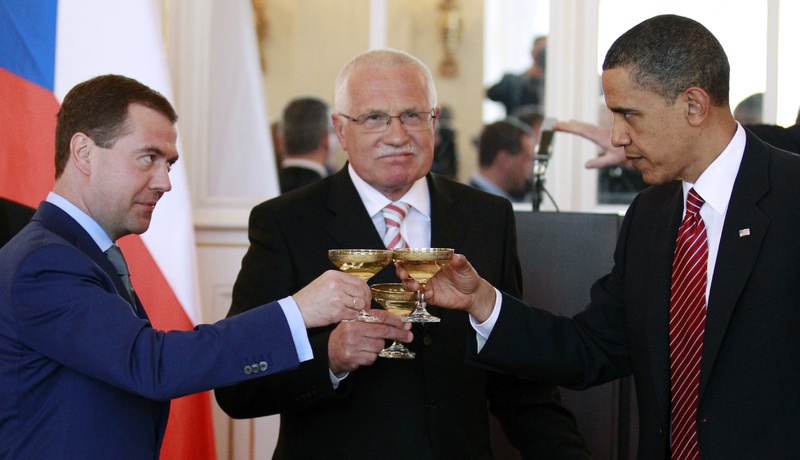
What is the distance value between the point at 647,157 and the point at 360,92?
2.78 feet

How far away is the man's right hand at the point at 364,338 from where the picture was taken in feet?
7.55

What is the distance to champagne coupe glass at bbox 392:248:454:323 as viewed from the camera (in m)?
2.13

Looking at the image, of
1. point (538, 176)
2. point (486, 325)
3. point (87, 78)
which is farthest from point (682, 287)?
point (87, 78)

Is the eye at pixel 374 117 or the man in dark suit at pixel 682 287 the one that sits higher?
the eye at pixel 374 117

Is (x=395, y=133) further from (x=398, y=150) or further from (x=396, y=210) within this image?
(x=396, y=210)

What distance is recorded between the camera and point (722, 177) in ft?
7.32

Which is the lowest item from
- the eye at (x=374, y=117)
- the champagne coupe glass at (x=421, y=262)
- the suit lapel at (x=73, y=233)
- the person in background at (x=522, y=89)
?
the champagne coupe glass at (x=421, y=262)

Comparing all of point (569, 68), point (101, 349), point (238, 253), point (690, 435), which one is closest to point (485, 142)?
point (569, 68)

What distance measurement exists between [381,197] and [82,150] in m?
0.89

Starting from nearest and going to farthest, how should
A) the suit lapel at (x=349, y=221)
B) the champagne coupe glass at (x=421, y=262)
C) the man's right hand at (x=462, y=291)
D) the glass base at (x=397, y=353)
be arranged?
the champagne coupe glass at (x=421, y=262)
the glass base at (x=397, y=353)
the man's right hand at (x=462, y=291)
the suit lapel at (x=349, y=221)

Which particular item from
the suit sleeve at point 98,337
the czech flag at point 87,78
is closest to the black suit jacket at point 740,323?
the suit sleeve at point 98,337

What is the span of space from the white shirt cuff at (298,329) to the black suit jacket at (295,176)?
2804 millimetres

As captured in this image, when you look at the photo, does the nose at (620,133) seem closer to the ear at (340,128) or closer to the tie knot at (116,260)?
the ear at (340,128)

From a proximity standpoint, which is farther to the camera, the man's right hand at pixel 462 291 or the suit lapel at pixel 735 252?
the man's right hand at pixel 462 291
